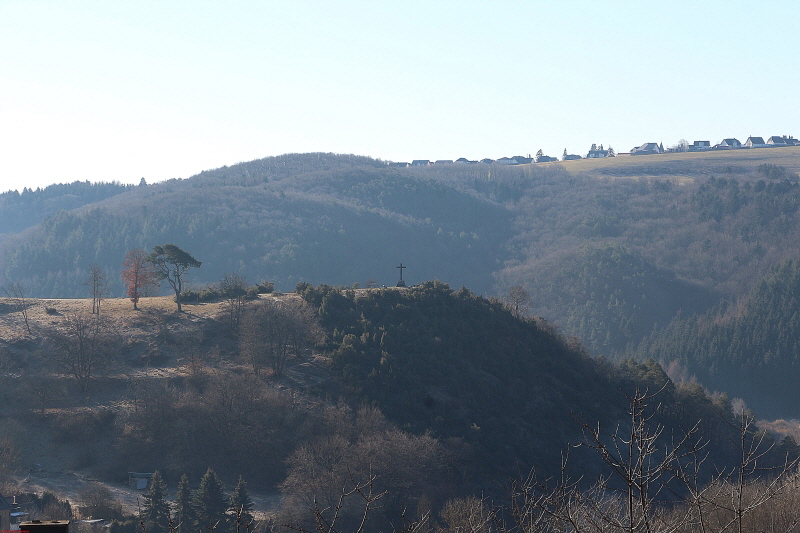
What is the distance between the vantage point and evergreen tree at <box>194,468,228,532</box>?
110ft

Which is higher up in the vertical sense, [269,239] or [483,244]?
[269,239]

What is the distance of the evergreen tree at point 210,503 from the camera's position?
110 ft

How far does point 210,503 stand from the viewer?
3422 cm

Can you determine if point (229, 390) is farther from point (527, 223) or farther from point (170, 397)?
point (527, 223)

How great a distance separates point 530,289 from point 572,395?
102210mm

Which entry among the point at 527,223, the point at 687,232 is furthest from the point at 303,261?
the point at 687,232

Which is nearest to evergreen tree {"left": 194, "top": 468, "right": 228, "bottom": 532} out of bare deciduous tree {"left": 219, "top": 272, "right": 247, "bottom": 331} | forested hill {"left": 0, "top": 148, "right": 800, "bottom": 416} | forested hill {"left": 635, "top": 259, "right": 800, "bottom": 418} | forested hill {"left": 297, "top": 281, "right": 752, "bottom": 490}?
forested hill {"left": 297, "top": 281, "right": 752, "bottom": 490}

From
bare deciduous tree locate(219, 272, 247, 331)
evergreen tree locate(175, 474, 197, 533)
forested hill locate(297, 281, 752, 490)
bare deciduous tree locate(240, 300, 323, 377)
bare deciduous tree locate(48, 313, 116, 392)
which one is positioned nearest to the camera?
evergreen tree locate(175, 474, 197, 533)

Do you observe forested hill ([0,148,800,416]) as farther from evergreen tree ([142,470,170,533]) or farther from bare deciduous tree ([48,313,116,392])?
evergreen tree ([142,470,170,533])

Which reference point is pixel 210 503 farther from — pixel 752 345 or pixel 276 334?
pixel 752 345

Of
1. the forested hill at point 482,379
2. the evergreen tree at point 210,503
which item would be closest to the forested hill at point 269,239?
the forested hill at point 482,379

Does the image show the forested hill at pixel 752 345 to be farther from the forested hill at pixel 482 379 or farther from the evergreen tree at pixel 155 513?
the evergreen tree at pixel 155 513

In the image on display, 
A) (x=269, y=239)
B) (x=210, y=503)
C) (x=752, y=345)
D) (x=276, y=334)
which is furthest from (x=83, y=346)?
(x=269, y=239)

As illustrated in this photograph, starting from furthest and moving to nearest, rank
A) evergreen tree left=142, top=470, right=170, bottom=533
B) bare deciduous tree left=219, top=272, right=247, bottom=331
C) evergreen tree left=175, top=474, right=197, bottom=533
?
bare deciduous tree left=219, top=272, right=247, bottom=331 < evergreen tree left=175, top=474, right=197, bottom=533 < evergreen tree left=142, top=470, right=170, bottom=533
